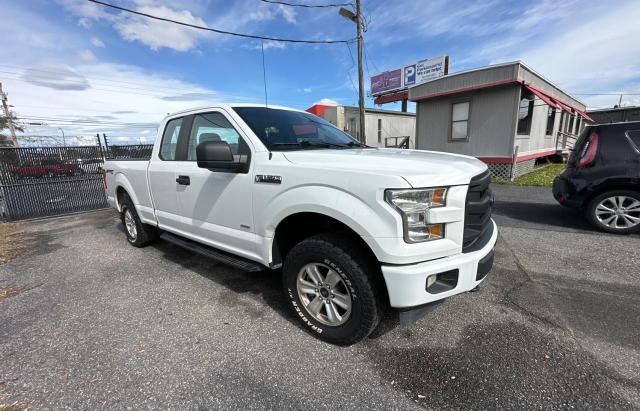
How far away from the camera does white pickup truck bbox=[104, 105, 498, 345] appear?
6.37 feet

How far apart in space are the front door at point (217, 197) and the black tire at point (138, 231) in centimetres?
152

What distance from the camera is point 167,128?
3.94m

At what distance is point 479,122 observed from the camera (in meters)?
10.9

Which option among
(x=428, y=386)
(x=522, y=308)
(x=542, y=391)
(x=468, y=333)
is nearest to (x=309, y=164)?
(x=428, y=386)

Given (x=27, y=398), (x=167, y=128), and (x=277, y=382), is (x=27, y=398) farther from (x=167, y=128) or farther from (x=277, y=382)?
(x=167, y=128)

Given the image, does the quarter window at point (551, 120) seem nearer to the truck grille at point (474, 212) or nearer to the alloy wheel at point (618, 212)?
the alloy wheel at point (618, 212)

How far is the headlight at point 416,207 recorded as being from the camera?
1.91 meters

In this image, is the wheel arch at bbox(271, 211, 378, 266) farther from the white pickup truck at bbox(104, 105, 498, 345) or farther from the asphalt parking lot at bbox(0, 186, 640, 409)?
the asphalt parking lot at bbox(0, 186, 640, 409)

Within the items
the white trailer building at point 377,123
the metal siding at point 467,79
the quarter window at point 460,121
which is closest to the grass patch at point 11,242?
the metal siding at point 467,79

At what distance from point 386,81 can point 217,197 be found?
92.3 feet

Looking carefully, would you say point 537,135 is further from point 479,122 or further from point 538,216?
point 538,216

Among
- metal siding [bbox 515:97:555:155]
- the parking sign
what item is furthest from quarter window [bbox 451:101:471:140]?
the parking sign

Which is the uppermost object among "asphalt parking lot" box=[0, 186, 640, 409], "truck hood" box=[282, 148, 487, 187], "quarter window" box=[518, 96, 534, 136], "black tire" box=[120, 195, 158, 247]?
"quarter window" box=[518, 96, 534, 136]

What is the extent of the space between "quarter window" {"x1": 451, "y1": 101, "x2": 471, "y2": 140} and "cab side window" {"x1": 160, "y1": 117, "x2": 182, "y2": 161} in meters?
10.6
